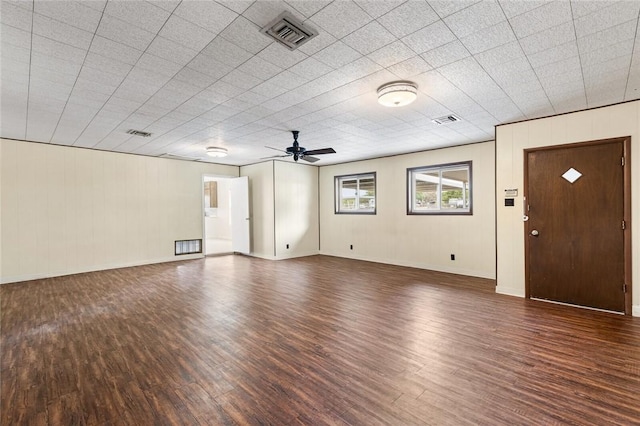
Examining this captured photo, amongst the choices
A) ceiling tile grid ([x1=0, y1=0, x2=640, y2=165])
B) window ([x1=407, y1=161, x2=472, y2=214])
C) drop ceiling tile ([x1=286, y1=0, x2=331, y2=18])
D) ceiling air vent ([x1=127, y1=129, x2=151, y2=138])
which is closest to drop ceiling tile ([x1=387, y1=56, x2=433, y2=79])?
ceiling tile grid ([x1=0, y1=0, x2=640, y2=165])

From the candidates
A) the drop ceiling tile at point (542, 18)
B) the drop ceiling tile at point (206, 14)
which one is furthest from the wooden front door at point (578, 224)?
the drop ceiling tile at point (206, 14)

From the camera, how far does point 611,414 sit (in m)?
1.90

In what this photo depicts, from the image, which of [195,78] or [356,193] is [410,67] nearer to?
[195,78]

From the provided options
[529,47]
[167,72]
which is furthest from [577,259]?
[167,72]

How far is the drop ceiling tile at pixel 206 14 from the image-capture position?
6.34 ft

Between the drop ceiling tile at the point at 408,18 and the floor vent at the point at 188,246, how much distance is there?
288 inches

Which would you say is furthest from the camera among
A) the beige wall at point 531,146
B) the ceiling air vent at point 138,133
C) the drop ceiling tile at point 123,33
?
the ceiling air vent at point 138,133

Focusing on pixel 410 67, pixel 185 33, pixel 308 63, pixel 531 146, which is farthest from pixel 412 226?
pixel 185 33

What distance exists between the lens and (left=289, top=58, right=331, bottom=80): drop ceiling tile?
266 cm

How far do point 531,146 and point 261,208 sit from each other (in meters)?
6.19

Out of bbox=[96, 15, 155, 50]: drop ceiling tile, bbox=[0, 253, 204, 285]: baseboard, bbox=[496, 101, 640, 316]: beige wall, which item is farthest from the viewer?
bbox=[0, 253, 204, 285]: baseboard

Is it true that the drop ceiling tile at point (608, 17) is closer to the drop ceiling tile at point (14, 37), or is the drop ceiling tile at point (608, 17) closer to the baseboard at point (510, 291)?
the baseboard at point (510, 291)

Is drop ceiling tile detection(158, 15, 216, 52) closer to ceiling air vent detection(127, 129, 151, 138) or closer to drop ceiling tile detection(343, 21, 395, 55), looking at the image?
drop ceiling tile detection(343, 21, 395, 55)

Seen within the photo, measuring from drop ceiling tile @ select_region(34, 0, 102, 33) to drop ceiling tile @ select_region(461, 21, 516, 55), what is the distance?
8.79ft
